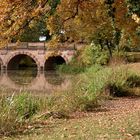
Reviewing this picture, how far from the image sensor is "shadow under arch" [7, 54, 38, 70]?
67.1 metres

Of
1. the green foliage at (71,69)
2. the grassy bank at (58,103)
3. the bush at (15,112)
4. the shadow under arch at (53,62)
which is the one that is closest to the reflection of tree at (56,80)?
the green foliage at (71,69)

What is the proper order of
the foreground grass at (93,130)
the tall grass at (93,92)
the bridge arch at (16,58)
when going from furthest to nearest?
the bridge arch at (16,58) < the tall grass at (93,92) < the foreground grass at (93,130)

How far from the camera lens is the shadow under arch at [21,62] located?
220ft

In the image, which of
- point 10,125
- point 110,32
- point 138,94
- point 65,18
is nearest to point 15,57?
point 110,32

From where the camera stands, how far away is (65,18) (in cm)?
1661

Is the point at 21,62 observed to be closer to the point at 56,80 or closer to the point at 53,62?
the point at 53,62

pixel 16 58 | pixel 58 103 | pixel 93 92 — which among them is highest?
pixel 16 58

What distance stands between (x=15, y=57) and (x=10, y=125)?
185 feet

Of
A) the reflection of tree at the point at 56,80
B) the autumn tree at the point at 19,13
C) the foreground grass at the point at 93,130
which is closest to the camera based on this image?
the foreground grass at the point at 93,130

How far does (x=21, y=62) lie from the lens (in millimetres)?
71688

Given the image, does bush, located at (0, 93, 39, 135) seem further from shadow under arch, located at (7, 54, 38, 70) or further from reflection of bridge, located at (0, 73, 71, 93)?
shadow under arch, located at (7, 54, 38, 70)

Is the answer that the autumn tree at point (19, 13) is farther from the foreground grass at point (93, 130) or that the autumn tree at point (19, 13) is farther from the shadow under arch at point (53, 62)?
the shadow under arch at point (53, 62)

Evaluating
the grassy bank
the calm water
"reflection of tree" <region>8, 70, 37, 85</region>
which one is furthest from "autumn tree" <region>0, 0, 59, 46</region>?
"reflection of tree" <region>8, 70, 37, 85</region>

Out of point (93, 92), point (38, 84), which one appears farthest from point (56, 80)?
point (93, 92)
